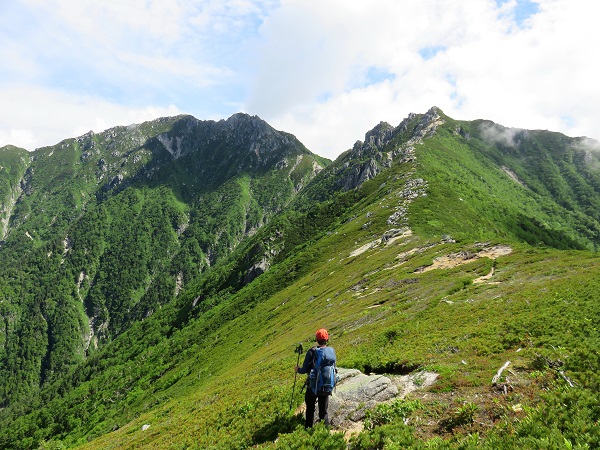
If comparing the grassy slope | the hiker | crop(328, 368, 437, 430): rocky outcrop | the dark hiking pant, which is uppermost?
the hiker

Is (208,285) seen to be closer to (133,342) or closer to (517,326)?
(133,342)

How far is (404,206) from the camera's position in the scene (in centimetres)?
9612

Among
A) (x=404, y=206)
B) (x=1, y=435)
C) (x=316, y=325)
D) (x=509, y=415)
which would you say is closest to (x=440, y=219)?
(x=404, y=206)

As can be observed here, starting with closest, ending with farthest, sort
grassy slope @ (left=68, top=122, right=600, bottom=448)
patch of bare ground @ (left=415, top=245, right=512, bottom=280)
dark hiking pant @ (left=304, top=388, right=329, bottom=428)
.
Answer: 1. dark hiking pant @ (left=304, top=388, right=329, bottom=428)
2. grassy slope @ (left=68, top=122, right=600, bottom=448)
3. patch of bare ground @ (left=415, top=245, right=512, bottom=280)

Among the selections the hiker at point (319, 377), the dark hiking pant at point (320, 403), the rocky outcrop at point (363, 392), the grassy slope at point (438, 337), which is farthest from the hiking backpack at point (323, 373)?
the grassy slope at point (438, 337)

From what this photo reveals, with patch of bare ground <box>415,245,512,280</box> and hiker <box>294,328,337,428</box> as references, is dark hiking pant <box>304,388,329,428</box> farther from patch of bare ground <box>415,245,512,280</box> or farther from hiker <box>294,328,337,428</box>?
patch of bare ground <box>415,245,512,280</box>

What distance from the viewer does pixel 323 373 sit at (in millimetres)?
13312

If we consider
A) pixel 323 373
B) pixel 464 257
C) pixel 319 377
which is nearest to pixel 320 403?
pixel 319 377

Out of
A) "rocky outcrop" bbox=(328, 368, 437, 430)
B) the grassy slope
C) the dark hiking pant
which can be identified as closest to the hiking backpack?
the dark hiking pant

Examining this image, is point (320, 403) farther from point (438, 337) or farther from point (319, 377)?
point (438, 337)

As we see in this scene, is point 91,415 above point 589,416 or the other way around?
the other way around

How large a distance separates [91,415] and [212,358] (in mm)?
74521

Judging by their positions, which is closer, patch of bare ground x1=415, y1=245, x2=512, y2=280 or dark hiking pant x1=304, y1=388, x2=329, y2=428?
dark hiking pant x1=304, y1=388, x2=329, y2=428

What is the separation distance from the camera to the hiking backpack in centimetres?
1325
